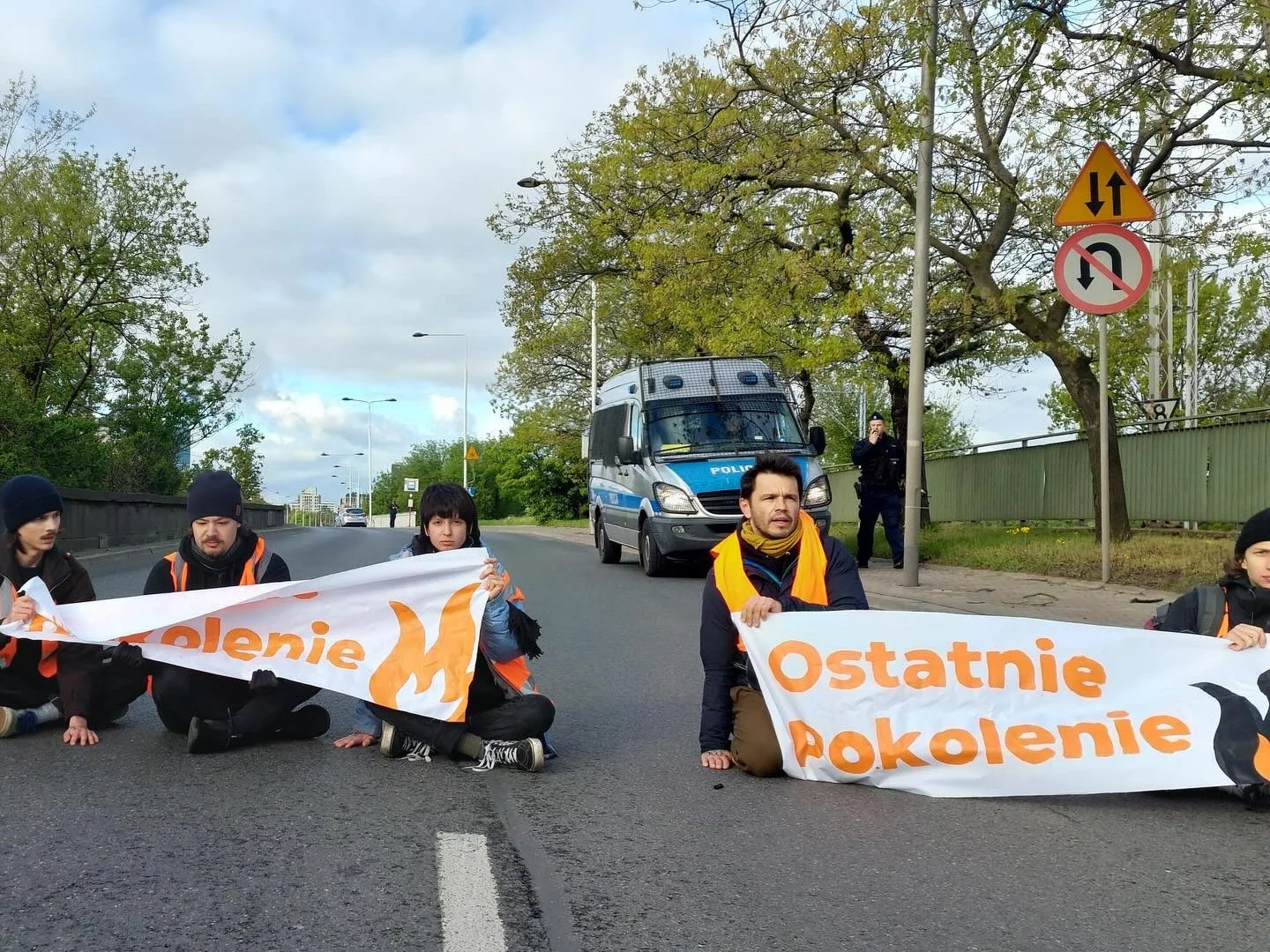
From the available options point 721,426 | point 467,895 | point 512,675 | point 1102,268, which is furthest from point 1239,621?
point 721,426

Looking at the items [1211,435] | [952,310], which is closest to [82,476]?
[952,310]

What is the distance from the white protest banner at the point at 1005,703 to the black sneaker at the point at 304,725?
7.06 ft

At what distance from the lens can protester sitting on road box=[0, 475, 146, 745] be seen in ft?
19.0

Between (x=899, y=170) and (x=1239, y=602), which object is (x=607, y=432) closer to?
(x=899, y=170)

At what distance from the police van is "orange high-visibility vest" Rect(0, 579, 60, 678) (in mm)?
10138

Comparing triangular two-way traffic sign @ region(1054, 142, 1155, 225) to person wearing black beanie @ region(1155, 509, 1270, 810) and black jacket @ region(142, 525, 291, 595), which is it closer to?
person wearing black beanie @ region(1155, 509, 1270, 810)

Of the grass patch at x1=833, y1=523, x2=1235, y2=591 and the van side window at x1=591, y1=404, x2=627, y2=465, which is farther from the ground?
the van side window at x1=591, y1=404, x2=627, y2=465

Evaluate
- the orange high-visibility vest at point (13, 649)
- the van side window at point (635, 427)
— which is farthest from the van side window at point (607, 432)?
the orange high-visibility vest at point (13, 649)

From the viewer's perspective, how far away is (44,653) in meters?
5.98

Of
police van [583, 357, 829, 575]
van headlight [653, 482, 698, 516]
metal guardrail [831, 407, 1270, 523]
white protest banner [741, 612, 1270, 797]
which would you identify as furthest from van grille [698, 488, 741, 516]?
white protest banner [741, 612, 1270, 797]

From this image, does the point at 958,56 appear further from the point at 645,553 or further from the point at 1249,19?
the point at 645,553

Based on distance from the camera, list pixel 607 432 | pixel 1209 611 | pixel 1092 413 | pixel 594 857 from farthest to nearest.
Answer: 1. pixel 607 432
2. pixel 1092 413
3. pixel 1209 611
4. pixel 594 857

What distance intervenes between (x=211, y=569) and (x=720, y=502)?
10.3 meters

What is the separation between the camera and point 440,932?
3.42 meters
